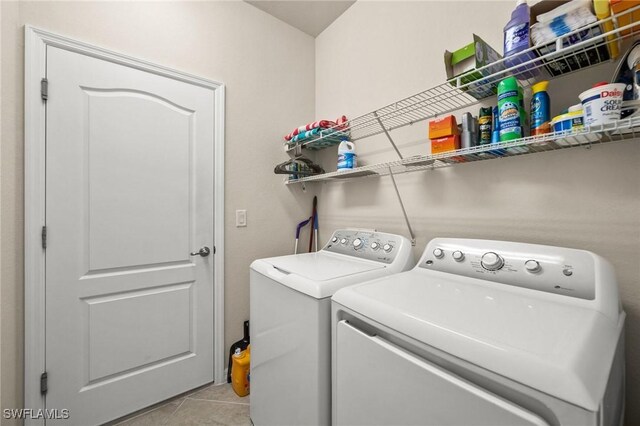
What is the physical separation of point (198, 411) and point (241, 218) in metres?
1.28

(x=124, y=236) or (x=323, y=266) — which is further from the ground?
(x=124, y=236)

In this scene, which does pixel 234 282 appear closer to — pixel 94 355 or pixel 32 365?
pixel 94 355

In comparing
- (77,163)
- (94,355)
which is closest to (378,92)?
(77,163)

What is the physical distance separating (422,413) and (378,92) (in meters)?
1.79

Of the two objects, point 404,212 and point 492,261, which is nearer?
point 492,261

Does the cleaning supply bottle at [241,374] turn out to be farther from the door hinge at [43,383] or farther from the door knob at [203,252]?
the door hinge at [43,383]

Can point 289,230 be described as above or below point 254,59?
below

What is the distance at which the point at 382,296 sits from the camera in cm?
89

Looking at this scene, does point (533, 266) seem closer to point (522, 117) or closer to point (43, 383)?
point (522, 117)

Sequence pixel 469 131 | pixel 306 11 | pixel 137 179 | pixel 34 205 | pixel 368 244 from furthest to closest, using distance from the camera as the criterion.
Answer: pixel 306 11 → pixel 137 179 → pixel 368 244 → pixel 34 205 → pixel 469 131

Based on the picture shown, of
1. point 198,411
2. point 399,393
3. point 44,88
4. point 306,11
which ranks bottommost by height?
point 198,411

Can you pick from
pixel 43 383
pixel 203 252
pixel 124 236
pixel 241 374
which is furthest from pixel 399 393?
pixel 43 383

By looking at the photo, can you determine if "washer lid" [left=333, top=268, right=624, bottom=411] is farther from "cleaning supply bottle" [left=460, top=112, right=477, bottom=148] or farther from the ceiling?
the ceiling

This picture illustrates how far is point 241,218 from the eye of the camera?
2.06m
